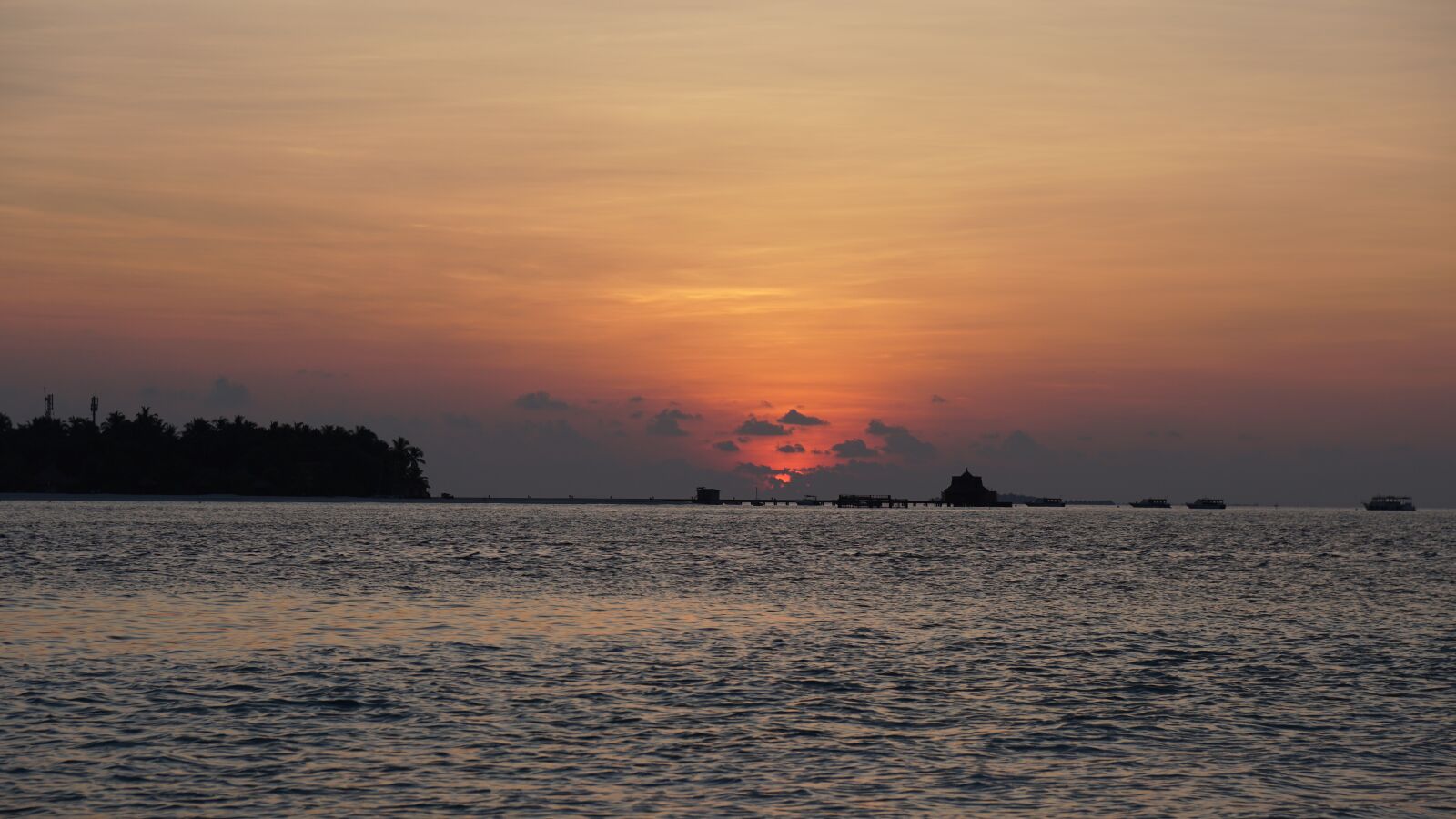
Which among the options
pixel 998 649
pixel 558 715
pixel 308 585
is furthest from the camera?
pixel 308 585

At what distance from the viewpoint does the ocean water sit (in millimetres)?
24844

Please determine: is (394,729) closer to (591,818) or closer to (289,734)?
(289,734)

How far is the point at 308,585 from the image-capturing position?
71312 mm

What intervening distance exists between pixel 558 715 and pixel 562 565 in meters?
64.6

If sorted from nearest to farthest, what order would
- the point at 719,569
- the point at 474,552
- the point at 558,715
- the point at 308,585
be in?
the point at 558,715 < the point at 308,585 < the point at 719,569 < the point at 474,552

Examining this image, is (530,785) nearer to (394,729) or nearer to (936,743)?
(394,729)

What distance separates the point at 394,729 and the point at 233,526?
14553 centimetres

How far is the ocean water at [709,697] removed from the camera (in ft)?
81.5

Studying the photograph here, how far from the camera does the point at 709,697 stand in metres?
35.2

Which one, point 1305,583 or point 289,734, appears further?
point 1305,583

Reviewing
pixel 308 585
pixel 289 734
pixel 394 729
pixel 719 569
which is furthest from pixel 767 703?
pixel 719 569

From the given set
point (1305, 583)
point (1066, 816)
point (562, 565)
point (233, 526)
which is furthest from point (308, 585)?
point (233, 526)

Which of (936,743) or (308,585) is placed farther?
(308,585)

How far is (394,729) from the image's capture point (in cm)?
3039
